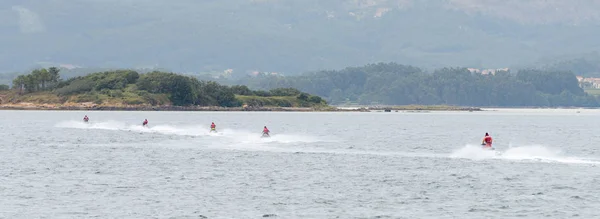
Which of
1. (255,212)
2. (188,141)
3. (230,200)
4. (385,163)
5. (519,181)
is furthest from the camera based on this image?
(188,141)

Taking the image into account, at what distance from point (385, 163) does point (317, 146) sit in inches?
955

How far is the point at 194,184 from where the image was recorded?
63.1 m

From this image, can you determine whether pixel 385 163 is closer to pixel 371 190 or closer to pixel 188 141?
pixel 371 190

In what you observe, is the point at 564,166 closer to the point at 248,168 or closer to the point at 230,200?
the point at 248,168

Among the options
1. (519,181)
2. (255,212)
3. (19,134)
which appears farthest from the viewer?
(19,134)

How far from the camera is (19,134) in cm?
12988

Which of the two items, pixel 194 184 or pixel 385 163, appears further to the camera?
pixel 385 163

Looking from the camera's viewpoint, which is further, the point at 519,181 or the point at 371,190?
the point at 519,181

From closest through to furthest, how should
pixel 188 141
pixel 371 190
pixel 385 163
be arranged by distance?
1. pixel 371 190
2. pixel 385 163
3. pixel 188 141

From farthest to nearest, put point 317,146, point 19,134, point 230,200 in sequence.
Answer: point 19,134 < point 317,146 < point 230,200

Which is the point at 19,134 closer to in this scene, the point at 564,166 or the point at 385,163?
the point at 385,163

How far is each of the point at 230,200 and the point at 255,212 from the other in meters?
4.50

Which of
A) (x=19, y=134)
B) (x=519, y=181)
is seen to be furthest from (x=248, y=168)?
(x=19, y=134)

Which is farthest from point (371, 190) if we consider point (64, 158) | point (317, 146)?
point (317, 146)
